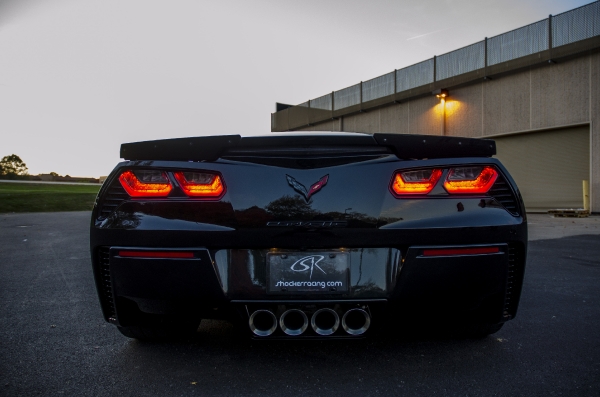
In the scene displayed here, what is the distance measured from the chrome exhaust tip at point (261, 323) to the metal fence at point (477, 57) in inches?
694

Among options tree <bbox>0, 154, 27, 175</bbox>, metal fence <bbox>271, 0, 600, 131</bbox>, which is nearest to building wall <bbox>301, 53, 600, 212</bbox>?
metal fence <bbox>271, 0, 600, 131</bbox>

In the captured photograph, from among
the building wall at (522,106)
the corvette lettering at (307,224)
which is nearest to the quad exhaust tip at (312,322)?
the corvette lettering at (307,224)

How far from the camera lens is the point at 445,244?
1.82 meters

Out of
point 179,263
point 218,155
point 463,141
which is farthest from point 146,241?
point 463,141

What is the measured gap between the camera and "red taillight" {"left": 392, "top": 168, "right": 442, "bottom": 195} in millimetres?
1854

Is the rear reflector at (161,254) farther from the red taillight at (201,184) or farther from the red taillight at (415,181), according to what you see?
the red taillight at (415,181)

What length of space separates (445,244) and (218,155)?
1019mm

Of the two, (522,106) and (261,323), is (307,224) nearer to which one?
(261,323)

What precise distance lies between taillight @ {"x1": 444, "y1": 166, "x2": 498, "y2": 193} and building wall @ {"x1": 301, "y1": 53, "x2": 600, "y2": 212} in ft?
52.7

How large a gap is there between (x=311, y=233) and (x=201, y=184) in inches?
20.0

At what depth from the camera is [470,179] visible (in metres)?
1.90

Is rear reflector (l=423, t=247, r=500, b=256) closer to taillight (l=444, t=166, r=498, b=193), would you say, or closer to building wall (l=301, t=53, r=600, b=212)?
taillight (l=444, t=166, r=498, b=193)

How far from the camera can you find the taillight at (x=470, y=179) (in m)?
1.88

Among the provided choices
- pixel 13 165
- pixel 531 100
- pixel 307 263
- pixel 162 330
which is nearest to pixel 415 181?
pixel 307 263
